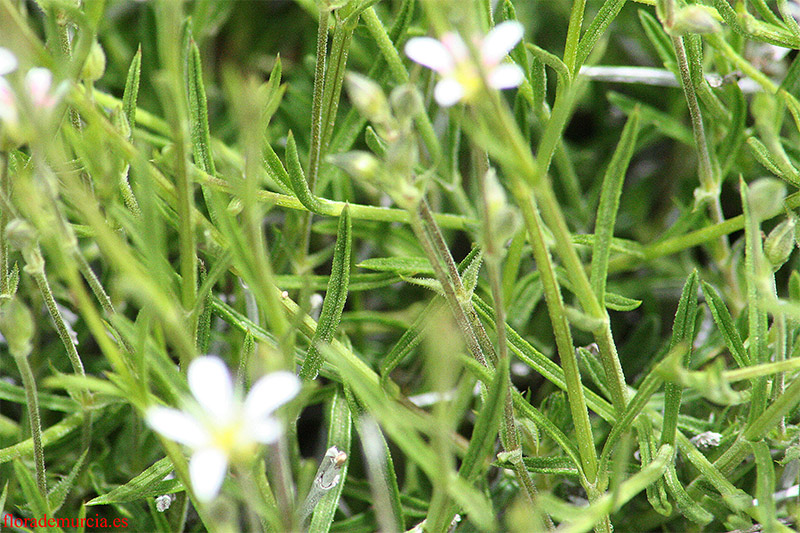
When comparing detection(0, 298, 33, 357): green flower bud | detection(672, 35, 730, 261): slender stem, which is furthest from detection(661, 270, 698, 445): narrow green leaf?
detection(0, 298, 33, 357): green flower bud

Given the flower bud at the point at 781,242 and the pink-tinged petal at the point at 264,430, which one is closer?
the pink-tinged petal at the point at 264,430

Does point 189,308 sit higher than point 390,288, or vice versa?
point 189,308

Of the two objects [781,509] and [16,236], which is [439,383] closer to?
[16,236]

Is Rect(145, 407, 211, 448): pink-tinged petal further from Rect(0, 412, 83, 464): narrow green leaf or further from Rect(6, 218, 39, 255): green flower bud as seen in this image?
Rect(0, 412, 83, 464): narrow green leaf

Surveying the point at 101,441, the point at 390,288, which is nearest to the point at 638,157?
the point at 390,288

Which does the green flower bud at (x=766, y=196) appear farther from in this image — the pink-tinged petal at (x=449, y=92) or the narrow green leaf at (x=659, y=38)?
the narrow green leaf at (x=659, y=38)

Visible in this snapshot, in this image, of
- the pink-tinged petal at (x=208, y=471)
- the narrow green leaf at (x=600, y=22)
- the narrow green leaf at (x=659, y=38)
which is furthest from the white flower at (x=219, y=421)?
the narrow green leaf at (x=659, y=38)

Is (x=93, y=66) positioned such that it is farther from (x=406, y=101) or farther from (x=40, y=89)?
(x=406, y=101)
